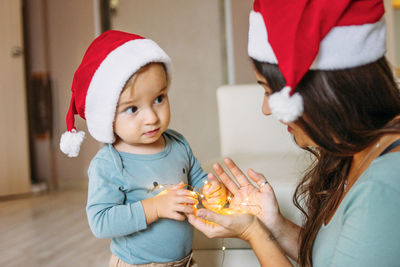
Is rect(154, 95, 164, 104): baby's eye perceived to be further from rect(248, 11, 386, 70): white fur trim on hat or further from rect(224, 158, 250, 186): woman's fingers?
rect(248, 11, 386, 70): white fur trim on hat

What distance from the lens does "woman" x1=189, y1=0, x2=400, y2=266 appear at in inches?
25.4

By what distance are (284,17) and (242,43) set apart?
295 cm

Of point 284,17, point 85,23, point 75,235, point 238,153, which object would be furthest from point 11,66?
point 284,17

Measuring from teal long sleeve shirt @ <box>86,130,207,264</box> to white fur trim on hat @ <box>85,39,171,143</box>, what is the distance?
0.08 meters

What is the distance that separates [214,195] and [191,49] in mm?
2809

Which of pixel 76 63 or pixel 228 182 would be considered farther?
pixel 76 63

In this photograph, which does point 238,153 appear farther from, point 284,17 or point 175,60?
point 175,60

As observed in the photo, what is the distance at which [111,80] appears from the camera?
0.98 meters

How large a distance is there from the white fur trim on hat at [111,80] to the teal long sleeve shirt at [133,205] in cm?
8

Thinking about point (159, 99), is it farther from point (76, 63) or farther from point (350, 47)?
point (76, 63)

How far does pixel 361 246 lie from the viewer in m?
0.65

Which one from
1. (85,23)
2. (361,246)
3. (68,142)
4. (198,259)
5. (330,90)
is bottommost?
(198,259)

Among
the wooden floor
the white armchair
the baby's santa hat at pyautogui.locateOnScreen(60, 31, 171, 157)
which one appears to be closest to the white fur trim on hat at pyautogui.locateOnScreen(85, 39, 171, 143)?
the baby's santa hat at pyautogui.locateOnScreen(60, 31, 171, 157)

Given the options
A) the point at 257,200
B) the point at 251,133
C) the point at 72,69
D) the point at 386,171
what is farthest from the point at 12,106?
the point at 386,171
